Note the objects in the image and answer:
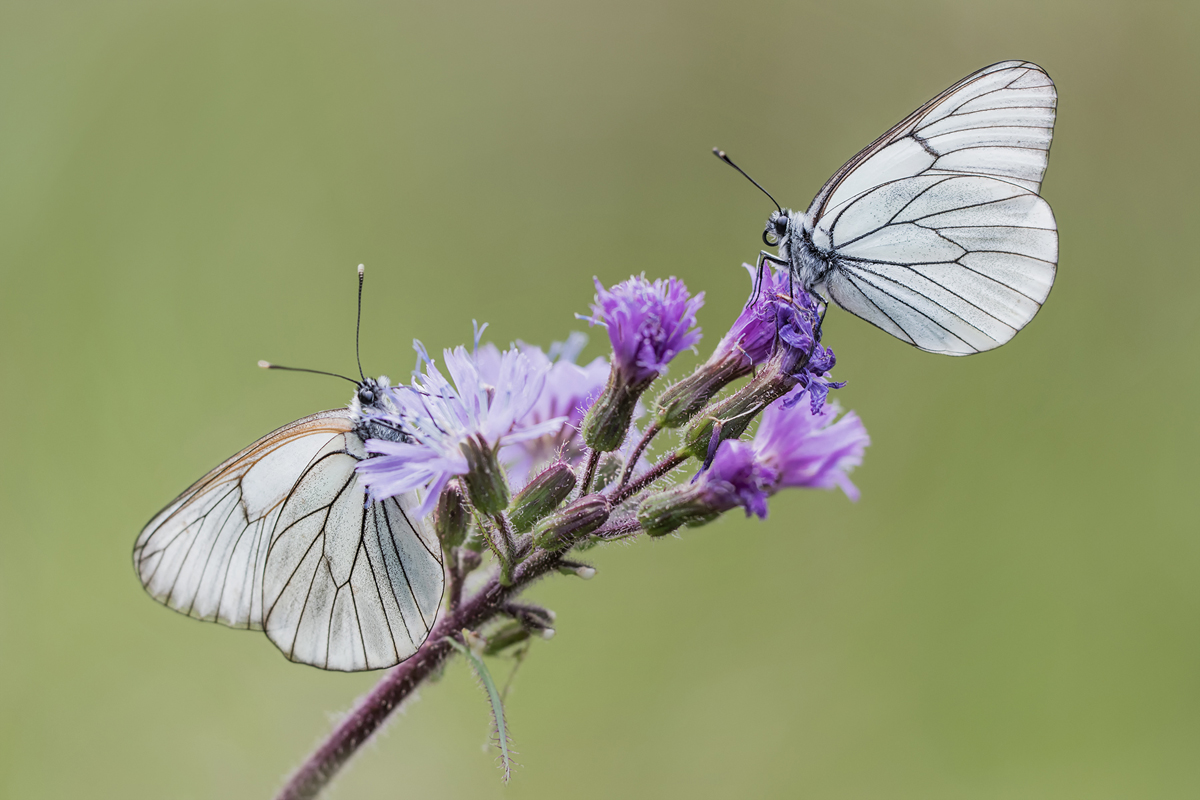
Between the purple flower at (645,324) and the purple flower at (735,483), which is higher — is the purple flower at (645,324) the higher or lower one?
the higher one

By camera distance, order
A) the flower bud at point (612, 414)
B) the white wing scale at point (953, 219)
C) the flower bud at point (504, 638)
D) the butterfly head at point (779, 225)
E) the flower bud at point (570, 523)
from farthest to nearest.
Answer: the butterfly head at point (779, 225) < the white wing scale at point (953, 219) < the flower bud at point (504, 638) < the flower bud at point (612, 414) < the flower bud at point (570, 523)

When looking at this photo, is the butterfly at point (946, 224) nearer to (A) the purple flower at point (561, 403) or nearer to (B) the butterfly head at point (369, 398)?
(A) the purple flower at point (561, 403)

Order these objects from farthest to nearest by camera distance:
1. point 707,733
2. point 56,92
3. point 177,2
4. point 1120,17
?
point 1120,17 < point 177,2 < point 56,92 < point 707,733

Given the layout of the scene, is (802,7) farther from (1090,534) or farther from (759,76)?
(1090,534)

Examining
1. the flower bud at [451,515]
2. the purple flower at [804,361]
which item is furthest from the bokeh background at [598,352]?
the purple flower at [804,361]

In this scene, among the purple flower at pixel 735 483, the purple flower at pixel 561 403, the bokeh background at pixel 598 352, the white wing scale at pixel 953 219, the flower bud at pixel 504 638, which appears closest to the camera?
the purple flower at pixel 735 483

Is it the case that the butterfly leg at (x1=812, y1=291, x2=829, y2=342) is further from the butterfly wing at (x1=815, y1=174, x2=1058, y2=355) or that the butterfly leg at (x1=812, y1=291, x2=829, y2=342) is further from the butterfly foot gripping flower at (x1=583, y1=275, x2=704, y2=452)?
the butterfly foot gripping flower at (x1=583, y1=275, x2=704, y2=452)

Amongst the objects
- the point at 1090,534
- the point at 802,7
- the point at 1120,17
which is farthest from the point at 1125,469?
the point at 802,7
